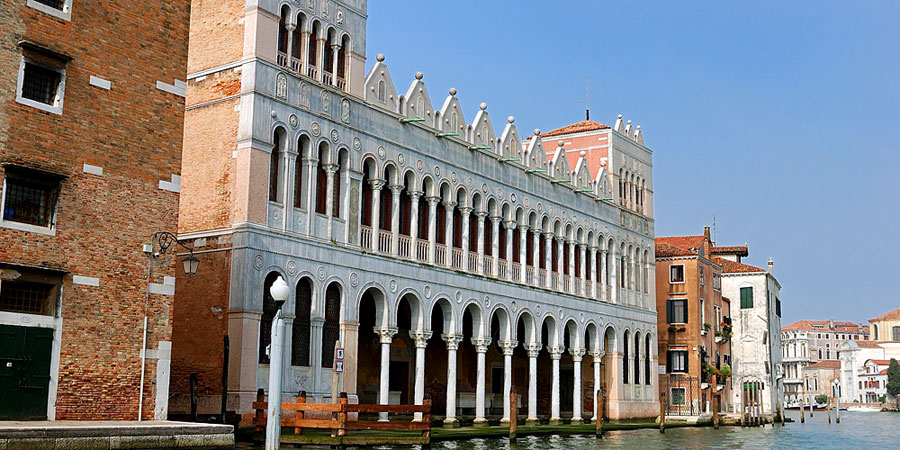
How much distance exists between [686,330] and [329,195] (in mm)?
28732

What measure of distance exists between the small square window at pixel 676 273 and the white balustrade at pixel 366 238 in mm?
26904

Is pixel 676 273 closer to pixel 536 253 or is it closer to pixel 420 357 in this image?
pixel 536 253

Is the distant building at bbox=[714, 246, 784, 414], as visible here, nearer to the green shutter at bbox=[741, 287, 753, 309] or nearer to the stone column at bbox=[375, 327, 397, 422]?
the green shutter at bbox=[741, 287, 753, 309]

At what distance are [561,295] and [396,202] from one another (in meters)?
10.9

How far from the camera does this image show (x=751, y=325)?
212 ft

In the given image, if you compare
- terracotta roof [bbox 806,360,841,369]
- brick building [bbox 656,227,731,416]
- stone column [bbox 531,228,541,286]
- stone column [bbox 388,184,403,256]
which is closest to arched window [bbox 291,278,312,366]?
stone column [bbox 388,184,403,256]

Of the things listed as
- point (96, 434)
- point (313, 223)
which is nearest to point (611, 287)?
point (313, 223)

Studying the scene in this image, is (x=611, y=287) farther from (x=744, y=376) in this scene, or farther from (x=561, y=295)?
(x=744, y=376)

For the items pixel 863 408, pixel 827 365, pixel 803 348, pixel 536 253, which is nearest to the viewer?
pixel 536 253

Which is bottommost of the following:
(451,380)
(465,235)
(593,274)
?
(451,380)

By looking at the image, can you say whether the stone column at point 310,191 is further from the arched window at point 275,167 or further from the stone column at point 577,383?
the stone column at point 577,383

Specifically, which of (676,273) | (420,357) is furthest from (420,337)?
(676,273)

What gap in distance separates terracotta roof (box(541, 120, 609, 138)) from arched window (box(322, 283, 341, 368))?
2046 cm

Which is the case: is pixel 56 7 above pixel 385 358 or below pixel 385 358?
above
